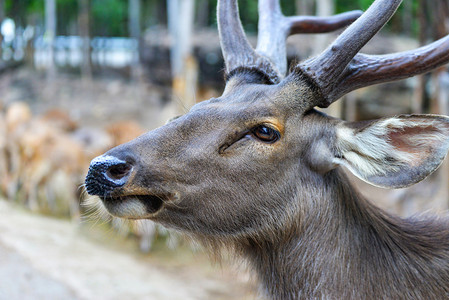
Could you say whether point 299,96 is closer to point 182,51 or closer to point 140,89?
point 182,51

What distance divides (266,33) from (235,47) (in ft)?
1.48

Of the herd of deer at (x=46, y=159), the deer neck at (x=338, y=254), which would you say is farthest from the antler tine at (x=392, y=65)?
the herd of deer at (x=46, y=159)

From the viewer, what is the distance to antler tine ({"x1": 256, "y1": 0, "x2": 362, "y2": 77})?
420cm

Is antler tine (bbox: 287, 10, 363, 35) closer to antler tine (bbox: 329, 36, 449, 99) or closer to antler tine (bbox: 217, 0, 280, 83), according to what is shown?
antler tine (bbox: 217, 0, 280, 83)

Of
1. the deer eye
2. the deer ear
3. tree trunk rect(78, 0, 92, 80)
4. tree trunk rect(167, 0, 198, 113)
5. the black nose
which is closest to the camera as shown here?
the black nose

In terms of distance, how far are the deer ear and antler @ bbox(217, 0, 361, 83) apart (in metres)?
0.89

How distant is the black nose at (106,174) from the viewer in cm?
290

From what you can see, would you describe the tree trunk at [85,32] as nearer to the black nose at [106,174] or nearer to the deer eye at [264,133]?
the deer eye at [264,133]

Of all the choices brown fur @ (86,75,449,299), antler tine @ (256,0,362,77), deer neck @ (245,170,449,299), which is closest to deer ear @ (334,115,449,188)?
brown fur @ (86,75,449,299)

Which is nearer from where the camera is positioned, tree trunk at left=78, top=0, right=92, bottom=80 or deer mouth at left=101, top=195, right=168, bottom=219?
deer mouth at left=101, top=195, right=168, bottom=219

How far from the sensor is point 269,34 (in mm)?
4340

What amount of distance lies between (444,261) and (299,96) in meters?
1.42

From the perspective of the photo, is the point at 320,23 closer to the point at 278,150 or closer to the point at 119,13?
the point at 278,150

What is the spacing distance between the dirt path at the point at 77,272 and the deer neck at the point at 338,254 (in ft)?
12.0
